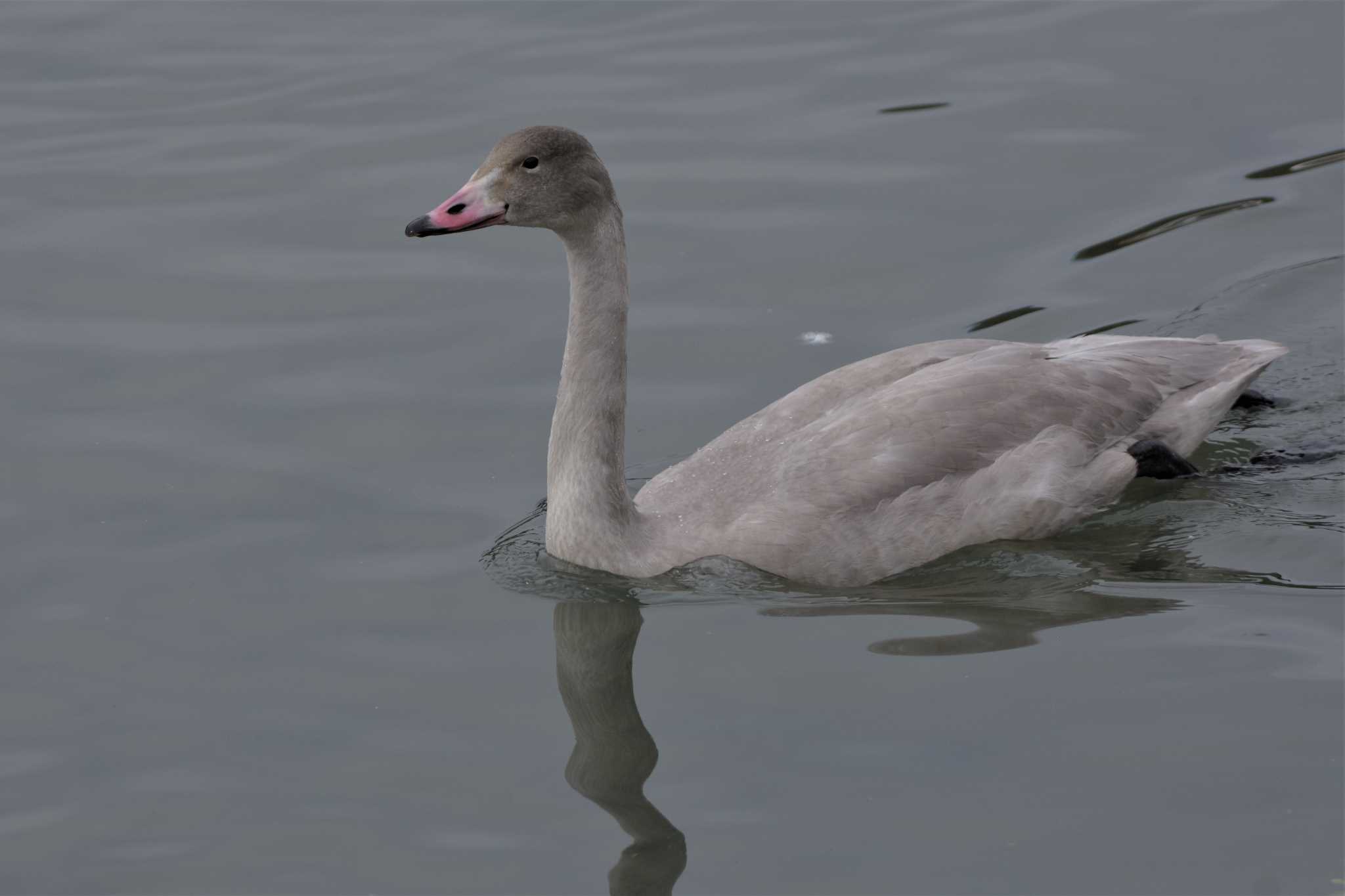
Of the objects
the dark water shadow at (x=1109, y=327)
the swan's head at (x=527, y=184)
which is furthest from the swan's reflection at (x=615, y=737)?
the dark water shadow at (x=1109, y=327)

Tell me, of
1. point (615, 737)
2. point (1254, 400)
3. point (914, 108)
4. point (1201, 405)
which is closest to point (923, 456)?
point (1201, 405)

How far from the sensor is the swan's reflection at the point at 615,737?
611 centimetres

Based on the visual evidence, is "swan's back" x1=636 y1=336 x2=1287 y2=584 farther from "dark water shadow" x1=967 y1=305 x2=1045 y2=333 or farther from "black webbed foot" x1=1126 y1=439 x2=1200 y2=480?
"dark water shadow" x1=967 y1=305 x2=1045 y2=333

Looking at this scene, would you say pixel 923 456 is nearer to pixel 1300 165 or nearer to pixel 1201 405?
pixel 1201 405

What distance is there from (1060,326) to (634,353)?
2.39 metres

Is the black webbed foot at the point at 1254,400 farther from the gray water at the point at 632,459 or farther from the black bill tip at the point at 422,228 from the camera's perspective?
the black bill tip at the point at 422,228

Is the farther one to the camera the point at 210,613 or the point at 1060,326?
the point at 1060,326

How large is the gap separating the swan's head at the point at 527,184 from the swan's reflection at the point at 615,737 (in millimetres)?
1679

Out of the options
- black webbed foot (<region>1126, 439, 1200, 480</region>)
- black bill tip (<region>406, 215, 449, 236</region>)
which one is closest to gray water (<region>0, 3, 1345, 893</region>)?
black webbed foot (<region>1126, 439, 1200, 480</region>)

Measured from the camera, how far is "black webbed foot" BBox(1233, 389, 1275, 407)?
9.75 m

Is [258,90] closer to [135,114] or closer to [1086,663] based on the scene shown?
[135,114]

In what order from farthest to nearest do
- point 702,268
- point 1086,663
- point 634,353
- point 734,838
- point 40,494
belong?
point 702,268 → point 634,353 → point 40,494 → point 1086,663 → point 734,838

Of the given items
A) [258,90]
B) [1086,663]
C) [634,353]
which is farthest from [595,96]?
[1086,663]

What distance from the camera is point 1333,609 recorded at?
7352 mm
